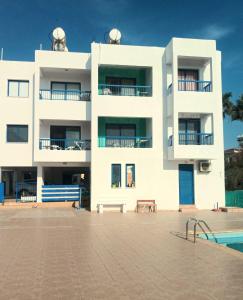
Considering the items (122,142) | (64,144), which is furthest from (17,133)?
(122,142)

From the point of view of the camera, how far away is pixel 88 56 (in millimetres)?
24500

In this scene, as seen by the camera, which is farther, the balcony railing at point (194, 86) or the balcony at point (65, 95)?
the balcony at point (65, 95)

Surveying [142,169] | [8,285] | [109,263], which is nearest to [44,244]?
[109,263]

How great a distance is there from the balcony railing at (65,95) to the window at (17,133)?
2570mm

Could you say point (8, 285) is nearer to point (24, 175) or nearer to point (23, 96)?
point (23, 96)

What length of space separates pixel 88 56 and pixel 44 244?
16014 millimetres

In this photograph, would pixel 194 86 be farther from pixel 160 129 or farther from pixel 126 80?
pixel 126 80

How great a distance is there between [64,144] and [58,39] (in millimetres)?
7544

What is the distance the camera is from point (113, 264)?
28.8 ft

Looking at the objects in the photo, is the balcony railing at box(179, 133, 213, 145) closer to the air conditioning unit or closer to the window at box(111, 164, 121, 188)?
the air conditioning unit

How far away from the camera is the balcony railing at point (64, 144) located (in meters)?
23.9

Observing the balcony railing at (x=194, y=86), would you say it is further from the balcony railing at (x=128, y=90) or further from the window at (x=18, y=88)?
the window at (x=18, y=88)

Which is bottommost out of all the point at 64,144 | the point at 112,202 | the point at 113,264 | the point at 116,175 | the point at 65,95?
the point at 113,264

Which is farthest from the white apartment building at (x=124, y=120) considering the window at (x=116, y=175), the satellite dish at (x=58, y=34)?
the satellite dish at (x=58, y=34)
